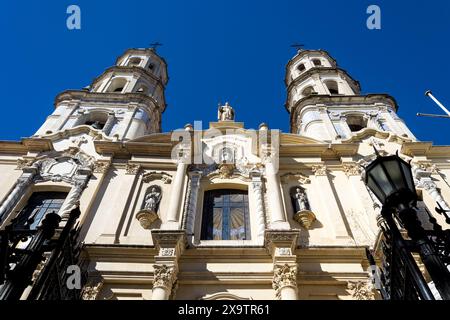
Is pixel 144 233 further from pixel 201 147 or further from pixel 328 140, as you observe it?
pixel 328 140

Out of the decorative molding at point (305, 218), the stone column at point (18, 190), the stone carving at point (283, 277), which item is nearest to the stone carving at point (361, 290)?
the stone carving at point (283, 277)

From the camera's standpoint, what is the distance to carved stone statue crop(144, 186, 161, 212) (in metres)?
14.2

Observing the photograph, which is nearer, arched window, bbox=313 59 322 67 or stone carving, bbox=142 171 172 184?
stone carving, bbox=142 171 172 184

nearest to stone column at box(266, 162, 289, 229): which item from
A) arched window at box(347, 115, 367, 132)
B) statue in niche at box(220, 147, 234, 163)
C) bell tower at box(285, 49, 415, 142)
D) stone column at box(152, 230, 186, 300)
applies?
statue in niche at box(220, 147, 234, 163)

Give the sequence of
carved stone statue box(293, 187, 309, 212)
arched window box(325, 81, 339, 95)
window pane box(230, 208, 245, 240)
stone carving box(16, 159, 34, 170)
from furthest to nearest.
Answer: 1. arched window box(325, 81, 339, 95)
2. stone carving box(16, 159, 34, 170)
3. carved stone statue box(293, 187, 309, 212)
4. window pane box(230, 208, 245, 240)

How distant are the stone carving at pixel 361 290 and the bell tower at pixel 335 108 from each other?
923 centimetres

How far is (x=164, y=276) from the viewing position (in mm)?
10789

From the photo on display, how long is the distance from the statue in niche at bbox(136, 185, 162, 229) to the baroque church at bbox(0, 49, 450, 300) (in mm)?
54

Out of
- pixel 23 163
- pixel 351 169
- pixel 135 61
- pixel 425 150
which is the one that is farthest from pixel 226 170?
pixel 135 61

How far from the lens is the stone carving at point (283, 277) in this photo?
10.6 metres

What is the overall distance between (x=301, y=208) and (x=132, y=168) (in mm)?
7388

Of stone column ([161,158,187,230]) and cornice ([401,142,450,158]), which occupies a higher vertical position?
cornice ([401,142,450,158])

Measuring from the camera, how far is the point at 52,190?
15.6 m

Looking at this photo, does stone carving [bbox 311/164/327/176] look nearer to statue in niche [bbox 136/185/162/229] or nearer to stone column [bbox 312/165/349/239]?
stone column [bbox 312/165/349/239]
